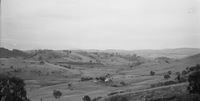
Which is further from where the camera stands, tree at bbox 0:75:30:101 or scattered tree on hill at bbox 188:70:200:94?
tree at bbox 0:75:30:101

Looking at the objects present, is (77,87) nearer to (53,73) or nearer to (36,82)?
(36,82)

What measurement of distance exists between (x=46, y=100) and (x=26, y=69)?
79454mm

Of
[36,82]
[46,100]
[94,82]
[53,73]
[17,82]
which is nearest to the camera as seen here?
[17,82]

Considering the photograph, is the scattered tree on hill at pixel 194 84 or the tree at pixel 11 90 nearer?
the scattered tree on hill at pixel 194 84

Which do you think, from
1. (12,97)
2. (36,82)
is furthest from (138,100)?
(36,82)

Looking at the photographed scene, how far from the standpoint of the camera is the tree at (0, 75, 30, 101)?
179 feet

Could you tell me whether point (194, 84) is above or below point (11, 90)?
above

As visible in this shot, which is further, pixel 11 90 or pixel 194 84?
pixel 11 90

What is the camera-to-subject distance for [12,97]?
179 feet

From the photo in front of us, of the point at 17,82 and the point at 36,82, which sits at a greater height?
the point at 17,82

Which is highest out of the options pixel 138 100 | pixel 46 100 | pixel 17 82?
pixel 17 82

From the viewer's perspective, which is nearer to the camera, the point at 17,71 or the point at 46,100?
the point at 46,100

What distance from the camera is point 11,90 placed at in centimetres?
5547

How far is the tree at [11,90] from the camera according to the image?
54.5 metres
